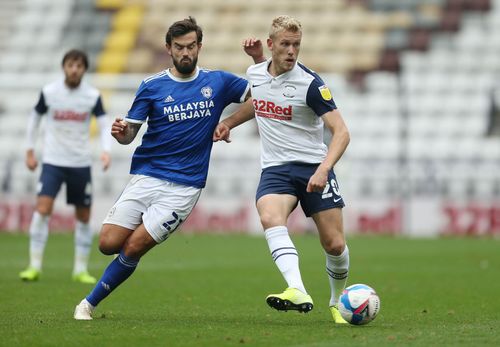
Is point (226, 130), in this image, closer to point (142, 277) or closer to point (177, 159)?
point (177, 159)

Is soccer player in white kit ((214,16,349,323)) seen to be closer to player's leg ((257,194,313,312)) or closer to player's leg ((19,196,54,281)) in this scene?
player's leg ((257,194,313,312))

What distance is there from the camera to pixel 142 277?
43.8 ft

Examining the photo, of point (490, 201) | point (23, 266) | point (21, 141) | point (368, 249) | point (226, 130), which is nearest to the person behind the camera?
point (226, 130)

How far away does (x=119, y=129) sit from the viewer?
8125 millimetres

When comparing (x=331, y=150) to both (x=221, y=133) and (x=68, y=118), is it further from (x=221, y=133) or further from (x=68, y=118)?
(x=68, y=118)

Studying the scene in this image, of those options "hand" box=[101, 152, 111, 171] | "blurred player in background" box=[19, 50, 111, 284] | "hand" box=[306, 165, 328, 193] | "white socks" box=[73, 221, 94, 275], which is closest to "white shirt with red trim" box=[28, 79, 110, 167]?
"blurred player in background" box=[19, 50, 111, 284]

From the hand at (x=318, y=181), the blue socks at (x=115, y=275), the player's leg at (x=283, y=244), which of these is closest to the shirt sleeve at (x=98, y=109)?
the blue socks at (x=115, y=275)

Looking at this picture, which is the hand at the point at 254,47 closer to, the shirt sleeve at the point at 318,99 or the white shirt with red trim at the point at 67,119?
the shirt sleeve at the point at 318,99

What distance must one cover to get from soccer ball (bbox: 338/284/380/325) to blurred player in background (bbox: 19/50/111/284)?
18.0 feet

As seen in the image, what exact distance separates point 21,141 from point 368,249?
35.2 ft

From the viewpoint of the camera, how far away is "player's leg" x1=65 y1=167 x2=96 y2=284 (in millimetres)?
12719

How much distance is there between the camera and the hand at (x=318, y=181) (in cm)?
761

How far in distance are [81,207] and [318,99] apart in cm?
559

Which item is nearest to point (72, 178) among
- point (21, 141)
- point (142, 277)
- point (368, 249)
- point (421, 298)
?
point (142, 277)
